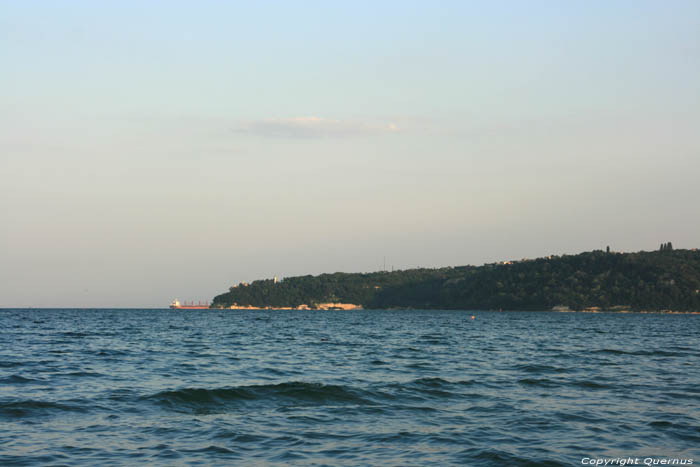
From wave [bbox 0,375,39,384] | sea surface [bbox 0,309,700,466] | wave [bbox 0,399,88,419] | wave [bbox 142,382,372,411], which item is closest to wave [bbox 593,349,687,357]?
sea surface [bbox 0,309,700,466]

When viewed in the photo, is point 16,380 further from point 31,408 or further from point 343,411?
point 343,411

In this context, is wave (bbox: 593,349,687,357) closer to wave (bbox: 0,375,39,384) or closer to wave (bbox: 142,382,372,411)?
wave (bbox: 142,382,372,411)

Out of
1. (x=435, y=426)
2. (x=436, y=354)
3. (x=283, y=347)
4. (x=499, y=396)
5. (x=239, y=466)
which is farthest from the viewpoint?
(x=283, y=347)

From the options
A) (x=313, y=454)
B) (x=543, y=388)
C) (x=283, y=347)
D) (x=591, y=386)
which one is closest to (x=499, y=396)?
(x=543, y=388)

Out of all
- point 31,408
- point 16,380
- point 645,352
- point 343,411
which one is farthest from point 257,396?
point 645,352

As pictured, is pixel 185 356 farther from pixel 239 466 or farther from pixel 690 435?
pixel 690 435

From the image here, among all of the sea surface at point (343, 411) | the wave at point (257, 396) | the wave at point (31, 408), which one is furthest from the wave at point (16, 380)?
the wave at point (257, 396)

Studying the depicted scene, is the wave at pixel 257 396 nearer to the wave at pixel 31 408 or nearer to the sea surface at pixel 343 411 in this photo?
the sea surface at pixel 343 411

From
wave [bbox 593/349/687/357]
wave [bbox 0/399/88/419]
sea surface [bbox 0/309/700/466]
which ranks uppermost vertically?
wave [bbox 0/399/88/419]

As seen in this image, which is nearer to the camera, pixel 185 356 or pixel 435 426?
pixel 435 426

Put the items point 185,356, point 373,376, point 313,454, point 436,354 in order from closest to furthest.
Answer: point 313,454, point 373,376, point 185,356, point 436,354

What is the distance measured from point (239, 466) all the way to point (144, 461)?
2.54 metres

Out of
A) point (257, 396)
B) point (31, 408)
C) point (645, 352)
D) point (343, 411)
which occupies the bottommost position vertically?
point (645, 352)

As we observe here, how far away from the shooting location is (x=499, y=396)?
27.5 m
